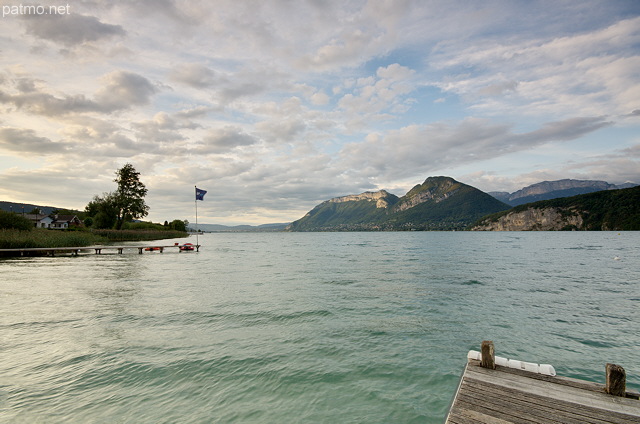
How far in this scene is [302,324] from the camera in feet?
46.9

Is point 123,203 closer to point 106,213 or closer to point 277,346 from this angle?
point 106,213

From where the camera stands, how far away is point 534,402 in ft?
20.2

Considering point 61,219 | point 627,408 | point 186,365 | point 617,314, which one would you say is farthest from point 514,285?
point 61,219

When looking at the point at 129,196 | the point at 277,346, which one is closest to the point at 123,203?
the point at 129,196

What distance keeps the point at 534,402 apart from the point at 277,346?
8.18m

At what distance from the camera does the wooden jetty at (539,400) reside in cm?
564

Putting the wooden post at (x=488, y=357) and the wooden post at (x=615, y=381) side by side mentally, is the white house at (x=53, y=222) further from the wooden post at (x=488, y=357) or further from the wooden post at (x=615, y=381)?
the wooden post at (x=615, y=381)

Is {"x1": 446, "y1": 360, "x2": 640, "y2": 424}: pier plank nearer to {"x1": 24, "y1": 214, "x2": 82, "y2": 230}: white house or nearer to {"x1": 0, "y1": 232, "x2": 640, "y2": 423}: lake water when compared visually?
{"x1": 0, "y1": 232, "x2": 640, "y2": 423}: lake water

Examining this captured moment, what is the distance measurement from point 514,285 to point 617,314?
8.72 metres

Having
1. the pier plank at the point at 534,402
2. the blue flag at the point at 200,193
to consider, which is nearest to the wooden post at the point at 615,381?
the pier plank at the point at 534,402

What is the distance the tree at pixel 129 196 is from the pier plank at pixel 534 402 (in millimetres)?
111393

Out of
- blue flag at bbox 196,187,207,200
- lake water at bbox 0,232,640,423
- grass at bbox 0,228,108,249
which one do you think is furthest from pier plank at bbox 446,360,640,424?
grass at bbox 0,228,108,249

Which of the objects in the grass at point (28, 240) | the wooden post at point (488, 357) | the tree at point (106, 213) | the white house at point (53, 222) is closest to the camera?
the wooden post at point (488, 357)

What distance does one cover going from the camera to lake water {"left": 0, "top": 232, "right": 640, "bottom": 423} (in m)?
7.71
